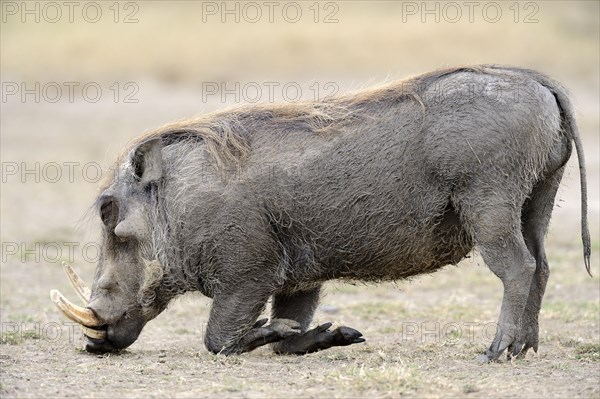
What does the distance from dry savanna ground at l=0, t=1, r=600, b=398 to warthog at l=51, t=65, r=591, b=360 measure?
1.11 ft

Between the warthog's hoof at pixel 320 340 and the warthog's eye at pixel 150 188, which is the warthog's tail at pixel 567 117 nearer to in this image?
the warthog's hoof at pixel 320 340

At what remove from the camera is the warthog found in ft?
19.9

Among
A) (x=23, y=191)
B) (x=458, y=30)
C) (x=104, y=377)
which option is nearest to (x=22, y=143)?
(x=23, y=191)

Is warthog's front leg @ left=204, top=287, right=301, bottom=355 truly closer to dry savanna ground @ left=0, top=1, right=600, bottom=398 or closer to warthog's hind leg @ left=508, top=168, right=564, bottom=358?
dry savanna ground @ left=0, top=1, right=600, bottom=398

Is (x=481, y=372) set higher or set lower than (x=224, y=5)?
higher

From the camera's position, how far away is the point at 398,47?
27141 mm

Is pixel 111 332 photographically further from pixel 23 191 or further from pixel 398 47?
pixel 398 47

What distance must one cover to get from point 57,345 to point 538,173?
10.2ft

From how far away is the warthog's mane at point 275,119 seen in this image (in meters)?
6.42

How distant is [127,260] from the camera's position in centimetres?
667

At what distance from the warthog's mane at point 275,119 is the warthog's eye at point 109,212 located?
0.16 metres

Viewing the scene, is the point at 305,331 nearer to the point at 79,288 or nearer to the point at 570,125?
the point at 79,288

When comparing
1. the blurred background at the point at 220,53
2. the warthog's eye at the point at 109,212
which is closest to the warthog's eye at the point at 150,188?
the warthog's eye at the point at 109,212

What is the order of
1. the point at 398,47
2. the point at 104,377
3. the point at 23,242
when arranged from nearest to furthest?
the point at 104,377
the point at 23,242
the point at 398,47
